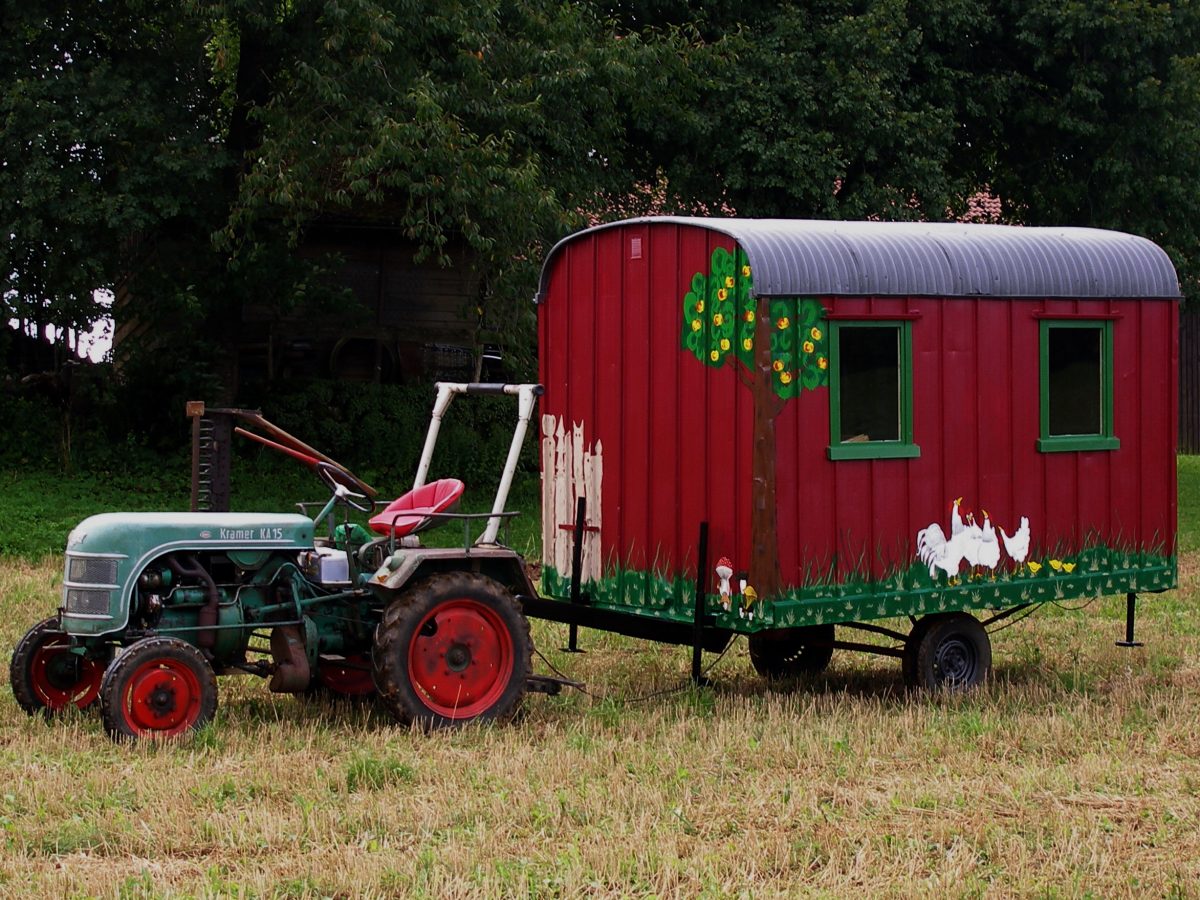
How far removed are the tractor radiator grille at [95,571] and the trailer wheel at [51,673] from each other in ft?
1.67

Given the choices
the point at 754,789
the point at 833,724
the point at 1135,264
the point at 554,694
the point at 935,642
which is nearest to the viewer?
the point at 754,789

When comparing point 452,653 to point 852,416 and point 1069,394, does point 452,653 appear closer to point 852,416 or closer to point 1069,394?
point 852,416

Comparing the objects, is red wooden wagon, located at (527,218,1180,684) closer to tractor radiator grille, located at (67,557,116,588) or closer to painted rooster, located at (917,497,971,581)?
painted rooster, located at (917,497,971,581)

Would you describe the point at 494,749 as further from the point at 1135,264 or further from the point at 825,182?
the point at 825,182

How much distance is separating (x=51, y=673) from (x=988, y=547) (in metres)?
5.11

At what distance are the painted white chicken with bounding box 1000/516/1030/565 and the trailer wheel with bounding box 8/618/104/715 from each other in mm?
5016

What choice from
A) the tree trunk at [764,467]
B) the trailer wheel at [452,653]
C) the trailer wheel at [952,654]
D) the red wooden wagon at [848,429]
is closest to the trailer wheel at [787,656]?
the red wooden wagon at [848,429]

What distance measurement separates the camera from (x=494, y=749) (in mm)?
7793

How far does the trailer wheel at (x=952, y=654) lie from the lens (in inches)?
380

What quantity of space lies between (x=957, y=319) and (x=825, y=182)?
1282cm

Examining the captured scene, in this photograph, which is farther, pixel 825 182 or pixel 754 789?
pixel 825 182

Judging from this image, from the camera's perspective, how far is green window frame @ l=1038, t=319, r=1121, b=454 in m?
9.95

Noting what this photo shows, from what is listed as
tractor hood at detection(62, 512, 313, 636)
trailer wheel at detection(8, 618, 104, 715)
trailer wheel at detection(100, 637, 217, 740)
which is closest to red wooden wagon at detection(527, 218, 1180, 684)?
tractor hood at detection(62, 512, 313, 636)

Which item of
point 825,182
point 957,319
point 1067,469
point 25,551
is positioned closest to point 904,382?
point 957,319
